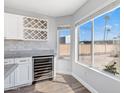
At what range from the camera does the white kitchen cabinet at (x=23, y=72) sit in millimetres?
3500

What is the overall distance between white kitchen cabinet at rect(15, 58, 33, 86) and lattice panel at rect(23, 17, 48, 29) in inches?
50.1

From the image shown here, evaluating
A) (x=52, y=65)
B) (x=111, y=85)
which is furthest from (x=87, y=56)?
(x=111, y=85)

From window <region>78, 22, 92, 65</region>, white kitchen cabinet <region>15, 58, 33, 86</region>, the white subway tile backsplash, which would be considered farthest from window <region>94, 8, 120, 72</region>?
the white subway tile backsplash

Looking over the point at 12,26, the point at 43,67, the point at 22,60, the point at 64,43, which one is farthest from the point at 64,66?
the point at 12,26

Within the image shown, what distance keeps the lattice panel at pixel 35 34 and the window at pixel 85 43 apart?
1.39 meters

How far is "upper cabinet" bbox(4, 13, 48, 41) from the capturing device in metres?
3.73

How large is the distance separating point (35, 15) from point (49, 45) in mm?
1382

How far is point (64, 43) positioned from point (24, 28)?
199cm

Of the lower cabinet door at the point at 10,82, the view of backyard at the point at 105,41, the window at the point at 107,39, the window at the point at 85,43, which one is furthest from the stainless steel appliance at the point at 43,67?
the window at the point at 107,39

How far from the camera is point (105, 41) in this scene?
287cm

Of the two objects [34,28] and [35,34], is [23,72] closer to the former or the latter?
[35,34]

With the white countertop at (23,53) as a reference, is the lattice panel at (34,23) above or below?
above

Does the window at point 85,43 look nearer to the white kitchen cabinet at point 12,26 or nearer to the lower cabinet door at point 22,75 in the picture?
the lower cabinet door at point 22,75
